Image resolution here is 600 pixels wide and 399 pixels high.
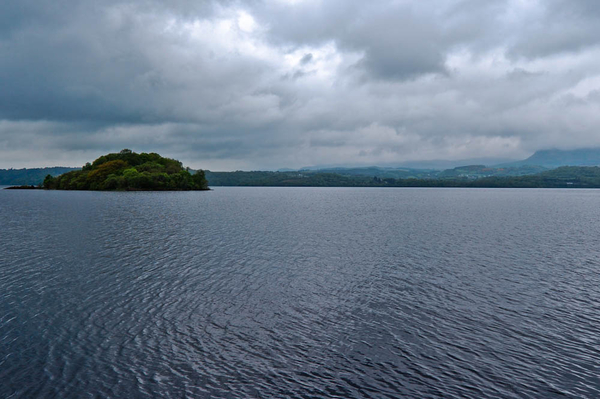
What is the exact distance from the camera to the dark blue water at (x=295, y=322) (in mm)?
15258

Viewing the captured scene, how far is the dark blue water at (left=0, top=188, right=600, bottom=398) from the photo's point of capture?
15.3 metres

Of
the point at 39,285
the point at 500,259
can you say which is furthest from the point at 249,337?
the point at 500,259

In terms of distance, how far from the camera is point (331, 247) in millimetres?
48219

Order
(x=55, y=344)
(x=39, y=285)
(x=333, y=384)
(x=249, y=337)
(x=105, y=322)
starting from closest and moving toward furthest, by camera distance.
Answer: (x=333, y=384) → (x=55, y=344) → (x=249, y=337) → (x=105, y=322) → (x=39, y=285)

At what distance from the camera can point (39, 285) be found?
28.2m

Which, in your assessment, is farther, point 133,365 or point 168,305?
point 168,305

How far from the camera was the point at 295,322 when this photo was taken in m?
21.8

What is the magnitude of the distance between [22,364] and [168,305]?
348 inches

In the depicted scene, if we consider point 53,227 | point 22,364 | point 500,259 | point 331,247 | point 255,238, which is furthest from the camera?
point 53,227

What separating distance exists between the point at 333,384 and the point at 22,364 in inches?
556

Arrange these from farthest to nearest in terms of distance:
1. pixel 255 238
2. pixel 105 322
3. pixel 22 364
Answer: pixel 255 238 → pixel 105 322 → pixel 22 364

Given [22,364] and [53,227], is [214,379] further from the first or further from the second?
[53,227]

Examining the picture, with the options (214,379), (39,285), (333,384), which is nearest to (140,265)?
(39,285)

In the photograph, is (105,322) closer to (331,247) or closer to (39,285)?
(39,285)
